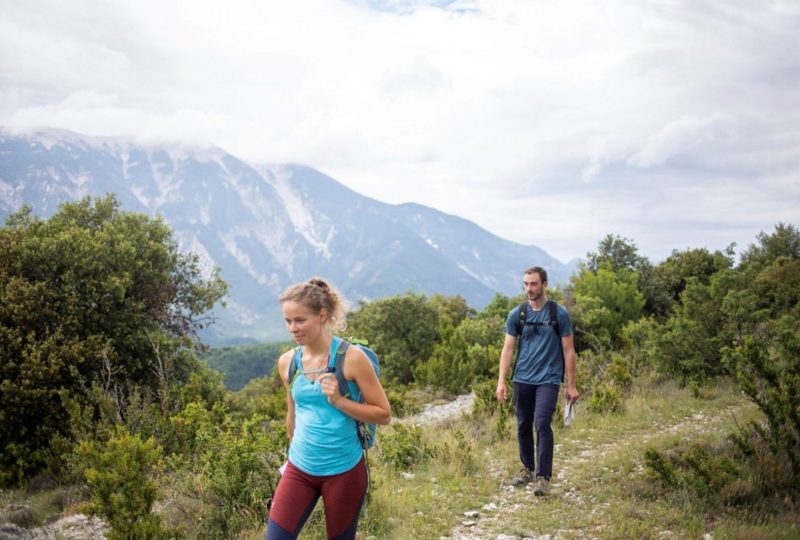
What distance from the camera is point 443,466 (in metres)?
7.12

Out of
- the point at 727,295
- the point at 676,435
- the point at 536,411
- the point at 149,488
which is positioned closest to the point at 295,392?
the point at 149,488

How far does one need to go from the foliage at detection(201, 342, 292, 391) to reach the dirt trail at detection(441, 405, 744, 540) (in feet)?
348

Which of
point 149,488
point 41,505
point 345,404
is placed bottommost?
point 41,505

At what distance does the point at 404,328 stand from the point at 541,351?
28.7 meters

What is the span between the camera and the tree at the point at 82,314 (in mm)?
11539

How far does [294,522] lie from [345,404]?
0.80m

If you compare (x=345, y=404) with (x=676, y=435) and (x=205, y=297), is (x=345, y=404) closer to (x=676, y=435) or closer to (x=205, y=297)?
(x=676, y=435)

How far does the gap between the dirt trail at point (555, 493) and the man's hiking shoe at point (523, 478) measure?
0.08 metres

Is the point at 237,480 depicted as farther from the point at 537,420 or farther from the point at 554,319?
the point at 554,319

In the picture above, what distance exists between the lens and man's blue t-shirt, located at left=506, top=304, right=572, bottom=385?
5.91m

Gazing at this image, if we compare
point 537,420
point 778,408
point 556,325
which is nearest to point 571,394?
point 537,420

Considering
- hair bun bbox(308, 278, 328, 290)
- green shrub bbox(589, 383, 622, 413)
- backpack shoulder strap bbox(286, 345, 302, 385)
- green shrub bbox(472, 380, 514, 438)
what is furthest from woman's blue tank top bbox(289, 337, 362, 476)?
green shrub bbox(589, 383, 622, 413)

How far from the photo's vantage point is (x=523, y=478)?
631 cm

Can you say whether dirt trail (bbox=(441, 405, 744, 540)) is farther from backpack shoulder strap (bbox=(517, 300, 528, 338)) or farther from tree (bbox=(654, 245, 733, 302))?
tree (bbox=(654, 245, 733, 302))
